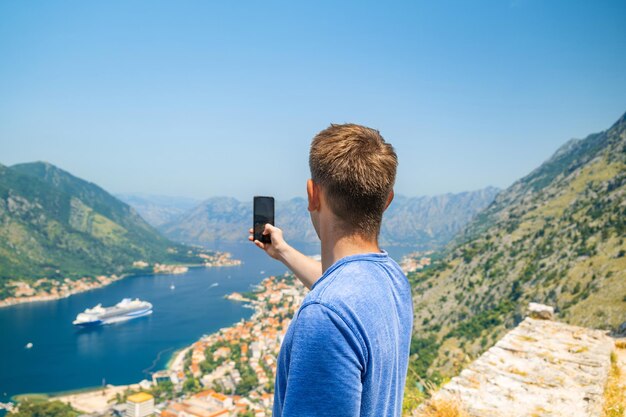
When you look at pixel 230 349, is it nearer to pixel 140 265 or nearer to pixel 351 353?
pixel 351 353

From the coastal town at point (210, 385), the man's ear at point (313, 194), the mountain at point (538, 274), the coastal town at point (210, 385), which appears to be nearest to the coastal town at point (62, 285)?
the coastal town at point (210, 385)

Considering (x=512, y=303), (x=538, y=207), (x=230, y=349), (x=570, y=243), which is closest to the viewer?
(x=512, y=303)

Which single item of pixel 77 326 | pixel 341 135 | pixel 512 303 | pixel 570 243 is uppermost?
pixel 341 135

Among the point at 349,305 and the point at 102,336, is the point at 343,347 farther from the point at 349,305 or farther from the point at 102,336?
the point at 102,336

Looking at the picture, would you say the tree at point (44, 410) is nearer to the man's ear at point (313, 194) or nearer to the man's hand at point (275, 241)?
the man's hand at point (275, 241)

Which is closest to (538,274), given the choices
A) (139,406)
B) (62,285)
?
(139,406)

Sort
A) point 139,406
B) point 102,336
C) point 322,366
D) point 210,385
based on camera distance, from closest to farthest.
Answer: point 322,366 < point 139,406 < point 210,385 < point 102,336

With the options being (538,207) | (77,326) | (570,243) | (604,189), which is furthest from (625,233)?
(77,326)

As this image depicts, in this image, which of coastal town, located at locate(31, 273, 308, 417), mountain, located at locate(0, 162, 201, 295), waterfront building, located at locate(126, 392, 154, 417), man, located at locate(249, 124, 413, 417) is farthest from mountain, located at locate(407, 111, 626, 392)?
mountain, located at locate(0, 162, 201, 295)
